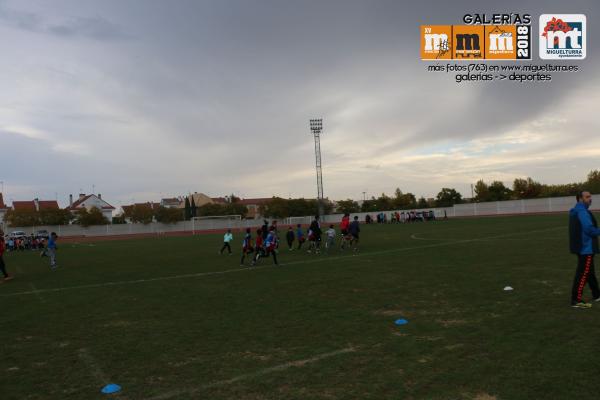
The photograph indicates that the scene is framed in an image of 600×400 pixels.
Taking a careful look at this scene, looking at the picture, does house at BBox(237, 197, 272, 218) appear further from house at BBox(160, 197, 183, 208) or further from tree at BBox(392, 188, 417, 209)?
tree at BBox(392, 188, 417, 209)

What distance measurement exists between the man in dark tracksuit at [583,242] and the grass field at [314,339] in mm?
379

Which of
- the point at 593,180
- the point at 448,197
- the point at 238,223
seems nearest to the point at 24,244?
the point at 238,223

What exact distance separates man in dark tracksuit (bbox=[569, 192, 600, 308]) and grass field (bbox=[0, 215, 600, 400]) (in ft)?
1.24

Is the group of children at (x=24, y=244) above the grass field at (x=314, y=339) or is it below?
below

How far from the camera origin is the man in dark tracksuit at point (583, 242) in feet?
23.2

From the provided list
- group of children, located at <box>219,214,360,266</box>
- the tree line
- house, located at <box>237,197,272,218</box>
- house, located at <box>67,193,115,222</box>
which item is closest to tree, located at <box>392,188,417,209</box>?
the tree line

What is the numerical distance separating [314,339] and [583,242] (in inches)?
187

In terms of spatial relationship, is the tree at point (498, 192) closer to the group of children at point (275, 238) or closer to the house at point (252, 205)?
the house at point (252, 205)

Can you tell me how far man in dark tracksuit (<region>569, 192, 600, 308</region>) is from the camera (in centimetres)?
708

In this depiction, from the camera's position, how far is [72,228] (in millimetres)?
63469

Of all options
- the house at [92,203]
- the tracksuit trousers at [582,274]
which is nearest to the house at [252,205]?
the house at [92,203]

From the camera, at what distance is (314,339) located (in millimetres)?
6250

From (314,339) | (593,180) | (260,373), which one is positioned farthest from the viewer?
(593,180)

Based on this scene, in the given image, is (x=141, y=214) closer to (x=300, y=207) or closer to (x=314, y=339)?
(x=300, y=207)
